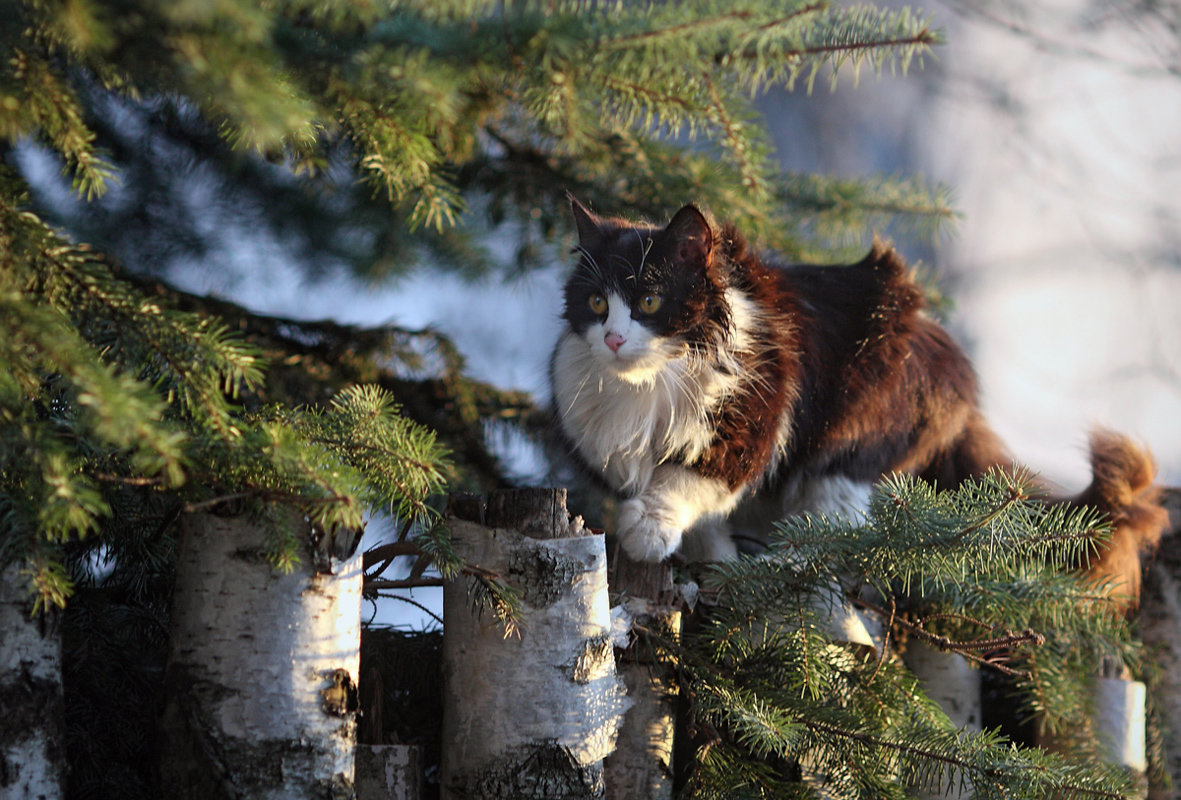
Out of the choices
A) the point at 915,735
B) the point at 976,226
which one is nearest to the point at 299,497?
the point at 915,735

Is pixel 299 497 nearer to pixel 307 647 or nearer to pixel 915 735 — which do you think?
pixel 307 647

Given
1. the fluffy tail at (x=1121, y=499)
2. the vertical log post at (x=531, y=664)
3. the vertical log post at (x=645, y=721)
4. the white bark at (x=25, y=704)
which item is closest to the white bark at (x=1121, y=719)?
the fluffy tail at (x=1121, y=499)

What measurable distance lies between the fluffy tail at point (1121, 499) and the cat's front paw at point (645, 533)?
1.99 feet

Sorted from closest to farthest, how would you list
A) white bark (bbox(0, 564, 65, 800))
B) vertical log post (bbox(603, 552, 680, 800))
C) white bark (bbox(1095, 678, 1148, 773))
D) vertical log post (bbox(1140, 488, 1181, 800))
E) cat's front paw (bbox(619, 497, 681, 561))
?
white bark (bbox(0, 564, 65, 800)) → vertical log post (bbox(603, 552, 680, 800)) → cat's front paw (bbox(619, 497, 681, 561)) → white bark (bbox(1095, 678, 1148, 773)) → vertical log post (bbox(1140, 488, 1181, 800))

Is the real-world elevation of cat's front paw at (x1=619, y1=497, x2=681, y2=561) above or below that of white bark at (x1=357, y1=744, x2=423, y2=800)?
above

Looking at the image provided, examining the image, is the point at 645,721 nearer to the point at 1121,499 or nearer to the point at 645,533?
the point at 645,533

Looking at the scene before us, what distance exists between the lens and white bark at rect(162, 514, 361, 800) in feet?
2.60

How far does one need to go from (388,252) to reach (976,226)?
8.93ft

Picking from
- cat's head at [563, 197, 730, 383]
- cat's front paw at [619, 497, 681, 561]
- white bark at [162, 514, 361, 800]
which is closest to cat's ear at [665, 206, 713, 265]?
cat's head at [563, 197, 730, 383]

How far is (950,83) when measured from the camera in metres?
3.43

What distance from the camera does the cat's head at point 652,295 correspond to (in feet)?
3.90

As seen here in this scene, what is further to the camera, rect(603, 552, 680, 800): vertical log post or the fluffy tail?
the fluffy tail

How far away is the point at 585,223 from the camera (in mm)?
1255

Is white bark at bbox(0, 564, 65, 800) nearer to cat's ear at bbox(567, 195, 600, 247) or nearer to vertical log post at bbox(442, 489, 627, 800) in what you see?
vertical log post at bbox(442, 489, 627, 800)
